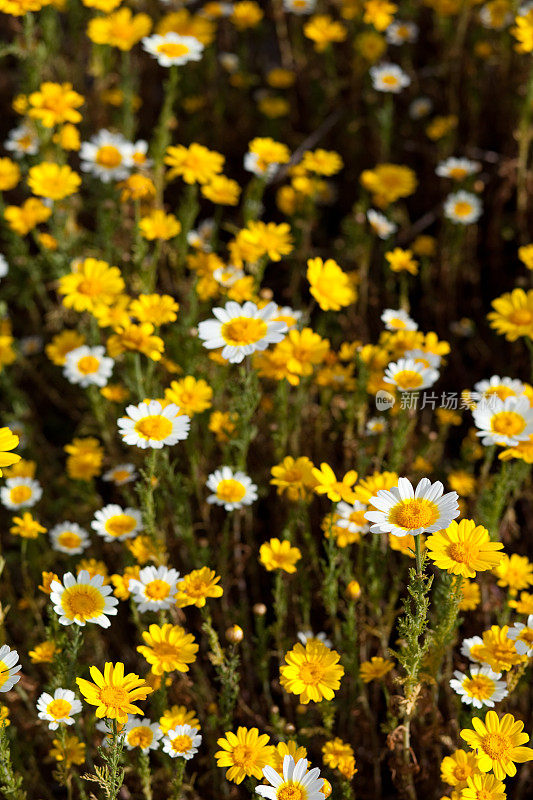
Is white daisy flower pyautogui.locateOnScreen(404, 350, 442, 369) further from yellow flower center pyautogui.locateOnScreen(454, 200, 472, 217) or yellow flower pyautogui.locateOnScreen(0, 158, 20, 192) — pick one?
yellow flower pyautogui.locateOnScreen(0, 158, 20, 192)

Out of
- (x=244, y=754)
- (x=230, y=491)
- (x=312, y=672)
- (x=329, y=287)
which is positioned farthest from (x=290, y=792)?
(x=329, y=287)

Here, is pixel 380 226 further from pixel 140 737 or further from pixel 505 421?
pixel 140 737

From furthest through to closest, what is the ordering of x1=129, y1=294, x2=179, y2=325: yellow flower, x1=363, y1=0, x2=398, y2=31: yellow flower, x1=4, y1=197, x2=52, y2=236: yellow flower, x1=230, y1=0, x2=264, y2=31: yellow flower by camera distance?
x1=230, y1=0, x2=264, y2=31: yellow flower, x1=363, y1=0, x2=398, y2=31: yellow flower, x1=4, y1=197, x2=52, y2=236: yellow flower, x1=129, y1=294, x2=179, y2=325: yellow flower

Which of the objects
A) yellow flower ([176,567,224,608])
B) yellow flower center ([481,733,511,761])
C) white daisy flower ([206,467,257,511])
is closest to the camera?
yellow flower center ([481,733,511,761])

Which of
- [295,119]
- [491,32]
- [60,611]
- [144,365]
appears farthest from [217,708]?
[491,32]

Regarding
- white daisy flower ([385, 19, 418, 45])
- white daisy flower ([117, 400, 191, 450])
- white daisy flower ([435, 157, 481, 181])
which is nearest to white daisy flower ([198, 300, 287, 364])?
white daisy flower ([117, 400, 191, 450])

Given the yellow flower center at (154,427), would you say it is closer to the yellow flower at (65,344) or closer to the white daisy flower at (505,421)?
the white daisy flower at (505,421)

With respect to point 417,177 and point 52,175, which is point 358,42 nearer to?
point 417,177
